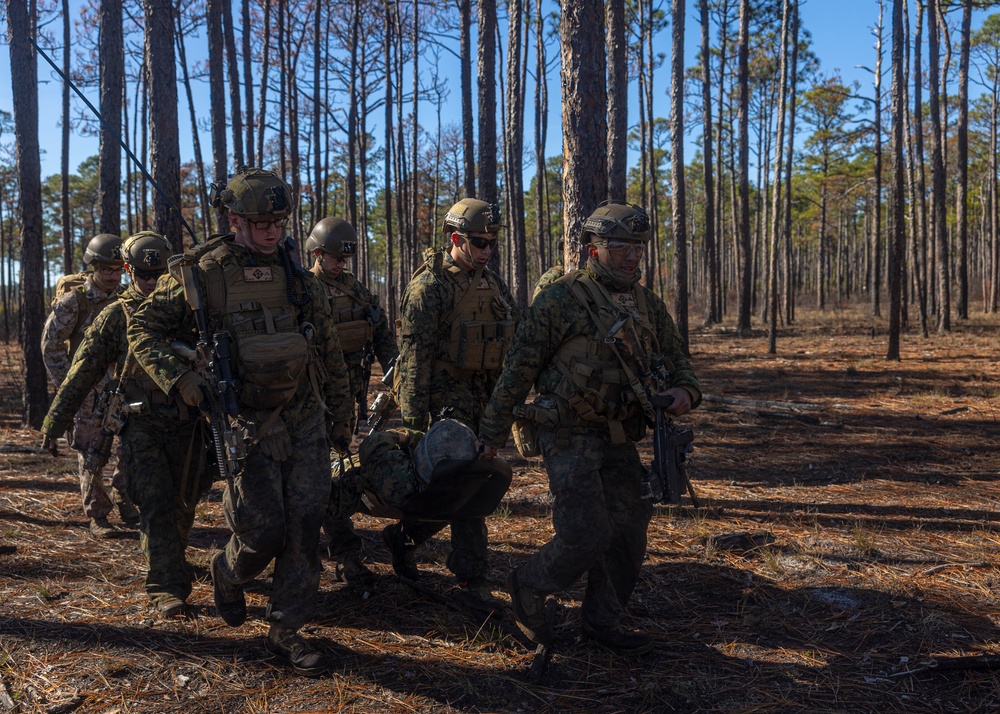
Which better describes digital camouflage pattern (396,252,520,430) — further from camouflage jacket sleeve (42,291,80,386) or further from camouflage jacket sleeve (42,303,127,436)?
camouflage jacket sleeve (42,291,80,386)

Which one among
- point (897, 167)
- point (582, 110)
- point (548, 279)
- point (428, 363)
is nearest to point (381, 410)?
point (428, 363)

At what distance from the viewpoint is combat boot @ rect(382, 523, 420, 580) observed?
4.86 m

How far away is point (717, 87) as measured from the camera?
28.2 metres

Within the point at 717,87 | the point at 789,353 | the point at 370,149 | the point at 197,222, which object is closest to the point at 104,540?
the point at 789,353

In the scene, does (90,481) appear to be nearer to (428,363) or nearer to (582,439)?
(428,363)

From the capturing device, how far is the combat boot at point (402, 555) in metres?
4.86

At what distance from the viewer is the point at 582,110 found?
6.41 metres

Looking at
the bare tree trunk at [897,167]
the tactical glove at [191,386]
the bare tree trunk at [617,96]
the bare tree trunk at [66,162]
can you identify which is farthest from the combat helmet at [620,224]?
the bare tree trunk at [66,162]

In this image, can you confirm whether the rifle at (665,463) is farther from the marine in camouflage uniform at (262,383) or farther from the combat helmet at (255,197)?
the combat helmet at (255,197)

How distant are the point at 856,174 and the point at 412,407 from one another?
39.7 metres

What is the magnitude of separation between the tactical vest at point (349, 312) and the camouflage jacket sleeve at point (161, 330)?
1593 mm

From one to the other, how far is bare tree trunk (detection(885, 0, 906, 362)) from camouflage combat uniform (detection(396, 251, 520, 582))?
1228 centimetres

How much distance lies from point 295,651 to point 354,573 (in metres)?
1.10

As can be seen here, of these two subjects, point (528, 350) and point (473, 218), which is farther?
point (473, 218)
